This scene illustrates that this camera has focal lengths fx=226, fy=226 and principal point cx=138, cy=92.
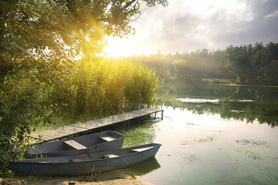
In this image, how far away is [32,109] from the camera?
3568mm

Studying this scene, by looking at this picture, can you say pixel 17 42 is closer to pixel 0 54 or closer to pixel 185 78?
pixel 0 54

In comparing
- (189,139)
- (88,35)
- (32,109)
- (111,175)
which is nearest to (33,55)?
(32,109)

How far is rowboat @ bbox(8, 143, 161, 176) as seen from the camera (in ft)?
15.2

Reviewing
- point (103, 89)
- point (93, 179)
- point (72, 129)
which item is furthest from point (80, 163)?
point (103, 89)

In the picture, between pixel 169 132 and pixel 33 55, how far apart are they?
7.86 metres

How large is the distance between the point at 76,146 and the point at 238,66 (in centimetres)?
5783

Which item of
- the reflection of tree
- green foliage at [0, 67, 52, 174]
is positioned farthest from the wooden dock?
green foliage at [0, 67, 52, 174]

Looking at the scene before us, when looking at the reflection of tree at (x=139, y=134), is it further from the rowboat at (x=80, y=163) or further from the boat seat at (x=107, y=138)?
the rowboat at (x=80, y=163)

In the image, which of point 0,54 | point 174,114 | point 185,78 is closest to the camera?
point 0,54

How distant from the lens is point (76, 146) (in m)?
5.96

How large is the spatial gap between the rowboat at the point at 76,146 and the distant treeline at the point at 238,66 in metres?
43.6

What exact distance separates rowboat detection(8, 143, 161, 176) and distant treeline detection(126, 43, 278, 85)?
145ft

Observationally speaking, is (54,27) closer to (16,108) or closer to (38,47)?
(38,47)

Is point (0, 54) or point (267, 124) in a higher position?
point (0, 54)
